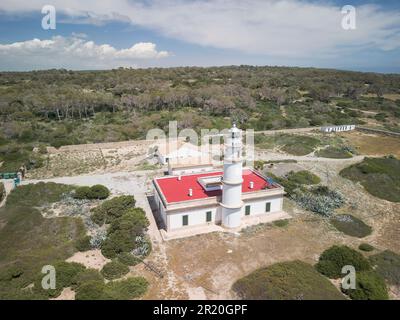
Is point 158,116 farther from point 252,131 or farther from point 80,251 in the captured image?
point 80,251

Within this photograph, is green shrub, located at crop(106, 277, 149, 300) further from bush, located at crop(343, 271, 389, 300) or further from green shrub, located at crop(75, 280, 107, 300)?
bush, located at crop(343, 271, 389, 300)

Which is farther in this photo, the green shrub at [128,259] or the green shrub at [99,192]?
the green shrub at [99,192]

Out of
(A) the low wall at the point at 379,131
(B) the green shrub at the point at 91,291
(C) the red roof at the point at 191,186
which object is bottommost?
(B) the green shrub at the point at 91,291

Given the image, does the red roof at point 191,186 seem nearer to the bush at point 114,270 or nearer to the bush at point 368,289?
the bush at point 114,270

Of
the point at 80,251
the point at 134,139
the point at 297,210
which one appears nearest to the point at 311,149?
the point at 297,210

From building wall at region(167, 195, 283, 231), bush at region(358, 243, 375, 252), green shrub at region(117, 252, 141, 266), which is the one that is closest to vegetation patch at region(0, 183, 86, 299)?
green shrub at region(117, 252, 141, 266)

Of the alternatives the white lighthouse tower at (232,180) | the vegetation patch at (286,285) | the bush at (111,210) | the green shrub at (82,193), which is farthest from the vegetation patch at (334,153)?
the green shrub at (82,193)
